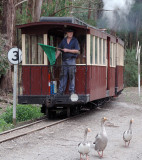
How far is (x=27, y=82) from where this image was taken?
1224 centimetres

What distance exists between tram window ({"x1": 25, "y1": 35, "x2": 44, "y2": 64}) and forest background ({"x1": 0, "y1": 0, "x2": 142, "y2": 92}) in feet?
18.3

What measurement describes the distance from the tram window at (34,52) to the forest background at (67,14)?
5.58 metres

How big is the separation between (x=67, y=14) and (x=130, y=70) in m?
15.4

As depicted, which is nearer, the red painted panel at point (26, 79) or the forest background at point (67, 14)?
the red painted panel at point (26, 79)

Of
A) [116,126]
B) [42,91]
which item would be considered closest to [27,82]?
[42,91]

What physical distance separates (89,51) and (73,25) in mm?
924

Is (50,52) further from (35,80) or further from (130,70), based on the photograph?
(130,70)

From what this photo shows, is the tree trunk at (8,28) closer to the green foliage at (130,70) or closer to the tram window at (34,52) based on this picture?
the tram window at (34,52)

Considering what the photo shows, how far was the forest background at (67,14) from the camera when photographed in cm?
2067

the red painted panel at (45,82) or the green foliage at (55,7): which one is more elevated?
the green foliage at (55,7)

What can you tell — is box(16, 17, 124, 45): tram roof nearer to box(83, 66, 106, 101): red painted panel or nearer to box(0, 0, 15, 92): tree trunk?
box(83, 66, 106, 101): red painted panel

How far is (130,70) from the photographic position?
1459 inches

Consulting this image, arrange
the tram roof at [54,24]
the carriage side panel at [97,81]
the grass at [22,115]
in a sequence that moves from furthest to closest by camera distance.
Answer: the grass at [22,115]
the carriage side panel at [97,81]
the tram roof at [54,24]

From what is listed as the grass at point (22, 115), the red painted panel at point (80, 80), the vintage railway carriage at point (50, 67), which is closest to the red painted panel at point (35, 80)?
the vintage railway carriage at point (50, 67)
